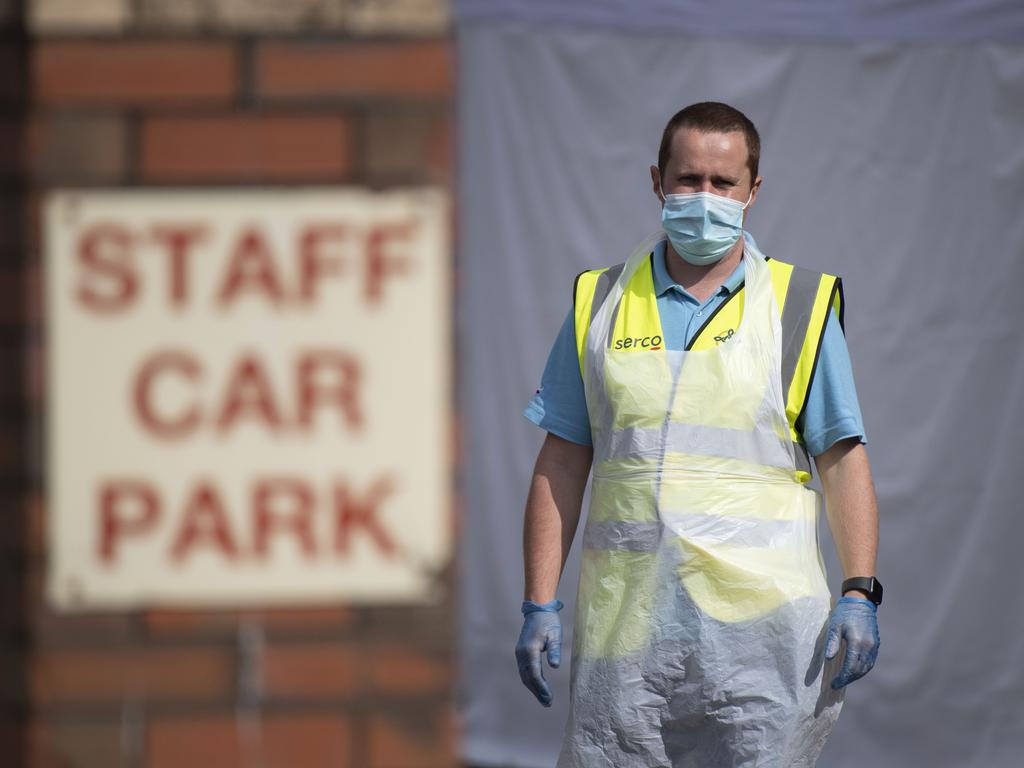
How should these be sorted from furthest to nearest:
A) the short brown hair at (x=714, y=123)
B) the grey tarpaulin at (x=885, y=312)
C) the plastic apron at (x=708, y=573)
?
the grey tarpaulin at (x=885, y=312)
the short brown hair at (x=714, y=123)
the plastic apron at (x=708, y=573)

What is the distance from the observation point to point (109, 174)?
1875mm

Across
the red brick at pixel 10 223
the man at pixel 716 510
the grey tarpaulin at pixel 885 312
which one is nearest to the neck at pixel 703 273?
the man at pixel 716 510

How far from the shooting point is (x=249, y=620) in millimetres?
1952

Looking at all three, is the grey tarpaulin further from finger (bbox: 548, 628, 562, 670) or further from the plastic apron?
the plastic apron

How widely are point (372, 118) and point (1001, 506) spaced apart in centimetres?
283

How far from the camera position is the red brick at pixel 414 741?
6.33ft

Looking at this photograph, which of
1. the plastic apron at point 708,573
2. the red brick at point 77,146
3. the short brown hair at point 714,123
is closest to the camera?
the red brick at point 77,146

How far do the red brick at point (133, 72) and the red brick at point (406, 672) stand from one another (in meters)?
0.77

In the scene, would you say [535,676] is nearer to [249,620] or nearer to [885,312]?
[249,620]

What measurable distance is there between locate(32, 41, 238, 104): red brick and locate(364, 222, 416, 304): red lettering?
27cm

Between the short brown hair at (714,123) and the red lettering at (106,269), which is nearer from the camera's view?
the red lettering at (106,269)

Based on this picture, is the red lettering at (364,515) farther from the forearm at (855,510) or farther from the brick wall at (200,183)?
the forearm at (855,510)

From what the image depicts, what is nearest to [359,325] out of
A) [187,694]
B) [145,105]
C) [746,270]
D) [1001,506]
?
[145,105]

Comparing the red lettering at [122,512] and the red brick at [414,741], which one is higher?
the red lettering at [122,512]
